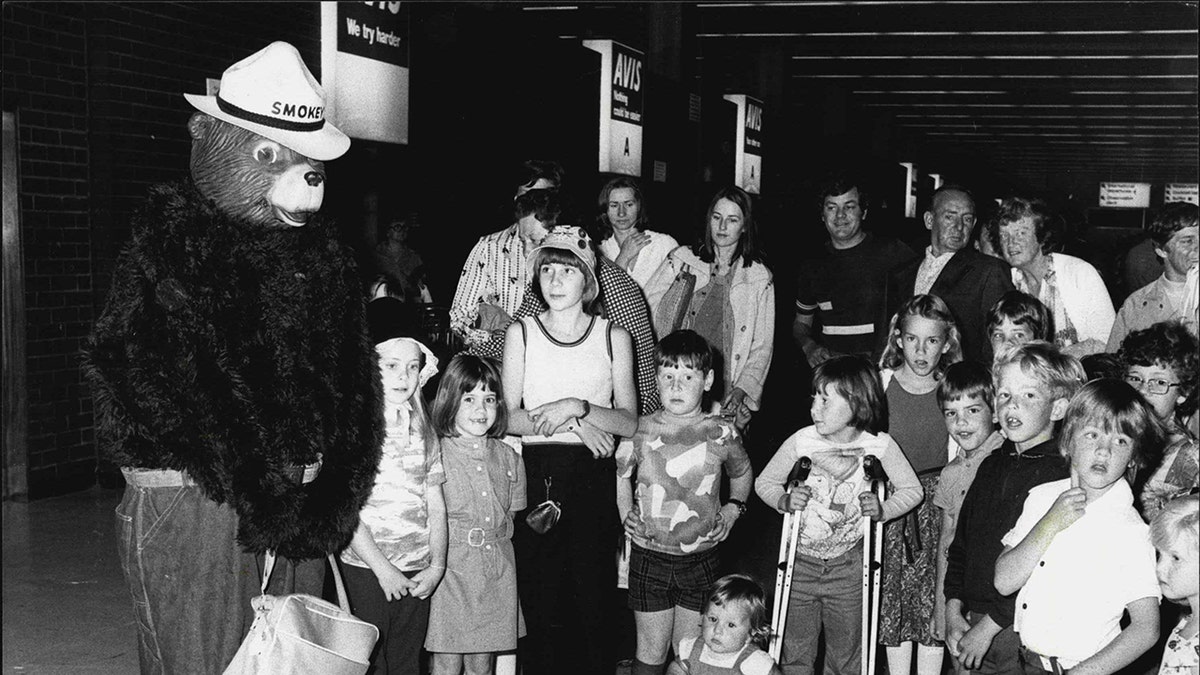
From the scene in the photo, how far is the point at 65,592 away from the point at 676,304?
3.12 meters

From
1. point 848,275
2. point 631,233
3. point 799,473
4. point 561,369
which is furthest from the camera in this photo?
point 631,233

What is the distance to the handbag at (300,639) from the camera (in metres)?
2.76

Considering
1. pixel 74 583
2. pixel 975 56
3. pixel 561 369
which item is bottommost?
pixel 74 583

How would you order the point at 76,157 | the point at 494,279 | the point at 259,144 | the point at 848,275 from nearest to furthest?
1. the point at 259,144
2. the point at 494,279
3. the point at 848,275
4. the point at 76,157

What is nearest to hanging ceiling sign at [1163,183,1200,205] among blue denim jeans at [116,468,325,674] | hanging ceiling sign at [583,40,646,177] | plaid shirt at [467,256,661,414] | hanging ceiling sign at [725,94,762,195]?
hanging ceiling sign at [725,94,762,195]

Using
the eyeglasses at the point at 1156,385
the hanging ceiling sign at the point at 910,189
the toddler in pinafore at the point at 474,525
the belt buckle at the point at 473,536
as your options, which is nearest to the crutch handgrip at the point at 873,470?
the eyeglasses at the point at 1156,385

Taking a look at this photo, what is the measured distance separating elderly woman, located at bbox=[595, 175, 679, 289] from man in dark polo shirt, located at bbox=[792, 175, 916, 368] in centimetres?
77

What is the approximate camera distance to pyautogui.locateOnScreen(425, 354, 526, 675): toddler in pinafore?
380cm

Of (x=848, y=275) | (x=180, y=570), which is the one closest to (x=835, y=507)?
(x=848, y=275)

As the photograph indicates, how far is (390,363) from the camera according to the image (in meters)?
3.61

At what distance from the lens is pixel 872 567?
384 centimetres

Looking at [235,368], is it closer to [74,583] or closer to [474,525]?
[474,525]

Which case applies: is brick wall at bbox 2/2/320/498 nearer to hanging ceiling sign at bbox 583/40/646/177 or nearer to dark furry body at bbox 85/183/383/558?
hanging ceiling sign at bbox 583/40/646/177

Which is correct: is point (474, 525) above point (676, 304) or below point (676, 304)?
below
